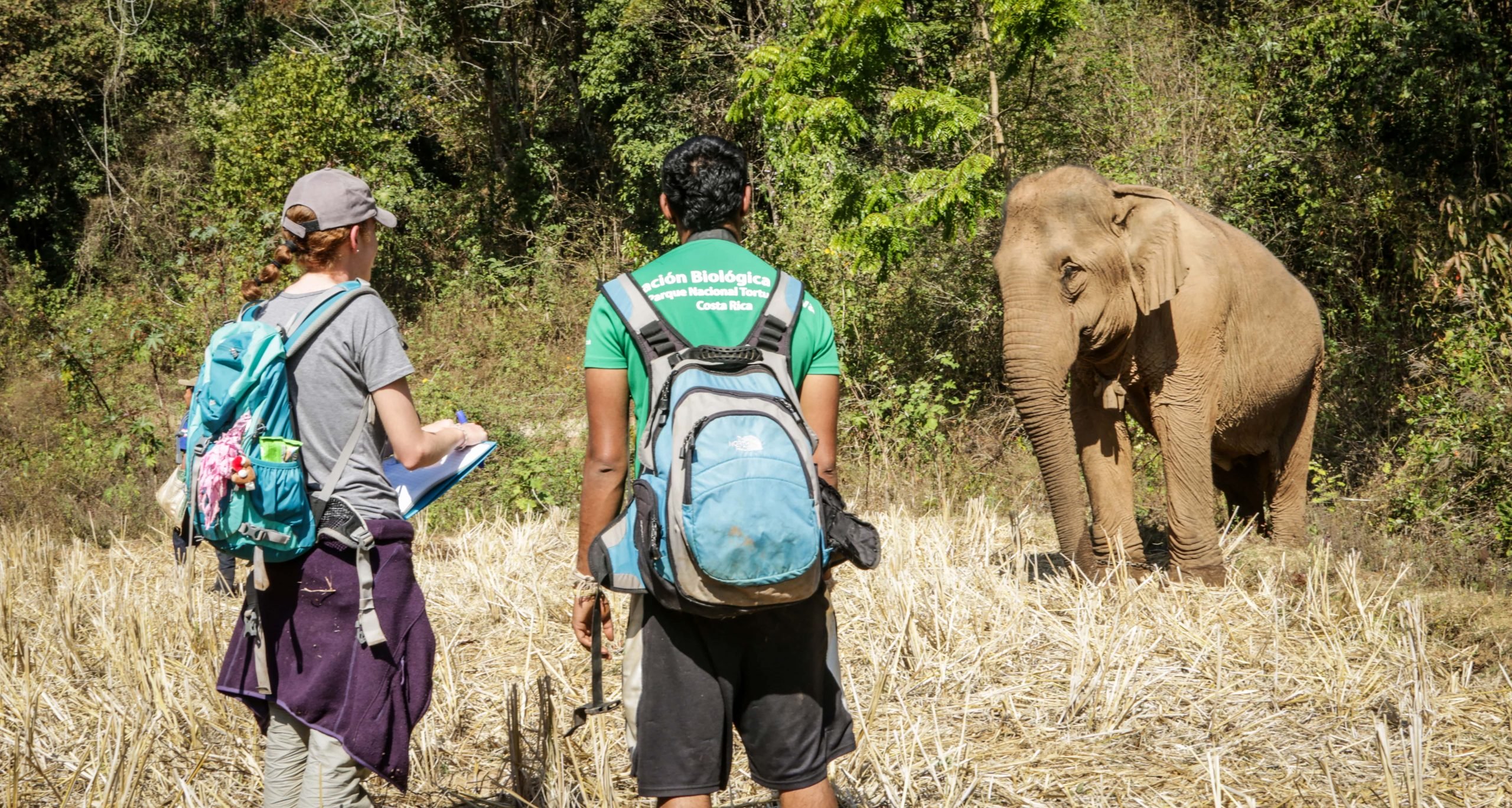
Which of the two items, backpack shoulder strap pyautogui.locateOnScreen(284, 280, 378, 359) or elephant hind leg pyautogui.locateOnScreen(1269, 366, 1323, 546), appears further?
elephant hind leg pyautogui.locateOnScreen(1269, 366, 1323, 546)

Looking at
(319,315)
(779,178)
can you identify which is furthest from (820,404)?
(779,178)

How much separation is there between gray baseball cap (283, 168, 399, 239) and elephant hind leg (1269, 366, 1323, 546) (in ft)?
26.0

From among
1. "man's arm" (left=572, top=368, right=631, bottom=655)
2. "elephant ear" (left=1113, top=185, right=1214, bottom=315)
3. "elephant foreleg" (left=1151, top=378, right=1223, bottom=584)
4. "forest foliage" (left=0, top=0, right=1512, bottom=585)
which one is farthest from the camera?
"forest foliage" (left=0, top=0, right=1512, bottom=585)

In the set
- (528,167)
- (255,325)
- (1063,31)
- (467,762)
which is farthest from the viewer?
(528,167)

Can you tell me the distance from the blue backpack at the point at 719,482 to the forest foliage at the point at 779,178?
6906 mm

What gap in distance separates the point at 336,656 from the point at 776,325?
5.17 feet

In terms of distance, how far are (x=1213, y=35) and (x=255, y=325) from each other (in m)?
15.0

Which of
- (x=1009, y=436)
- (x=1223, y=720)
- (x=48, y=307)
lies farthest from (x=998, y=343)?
(x=48, y=307)

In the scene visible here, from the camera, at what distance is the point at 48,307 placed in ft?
79.2

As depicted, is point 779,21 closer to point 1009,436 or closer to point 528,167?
point 528,167

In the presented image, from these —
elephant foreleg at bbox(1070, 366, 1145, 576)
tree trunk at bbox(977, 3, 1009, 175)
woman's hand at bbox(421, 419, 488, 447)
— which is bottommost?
elephant foreleg at bbox(1070, 366, 1145, 576)

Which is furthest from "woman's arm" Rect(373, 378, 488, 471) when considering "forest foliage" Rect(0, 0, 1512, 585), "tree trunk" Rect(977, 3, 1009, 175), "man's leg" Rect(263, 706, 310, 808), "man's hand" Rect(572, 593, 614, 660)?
"tree trunk" Rect(977, 3, 1009, 175)

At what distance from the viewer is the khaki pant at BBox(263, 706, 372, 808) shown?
3.51 m

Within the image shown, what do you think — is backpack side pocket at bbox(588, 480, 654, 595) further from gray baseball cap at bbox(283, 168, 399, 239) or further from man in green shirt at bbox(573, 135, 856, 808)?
gray baseball cap at bbox(283, 168, 399, 239)
